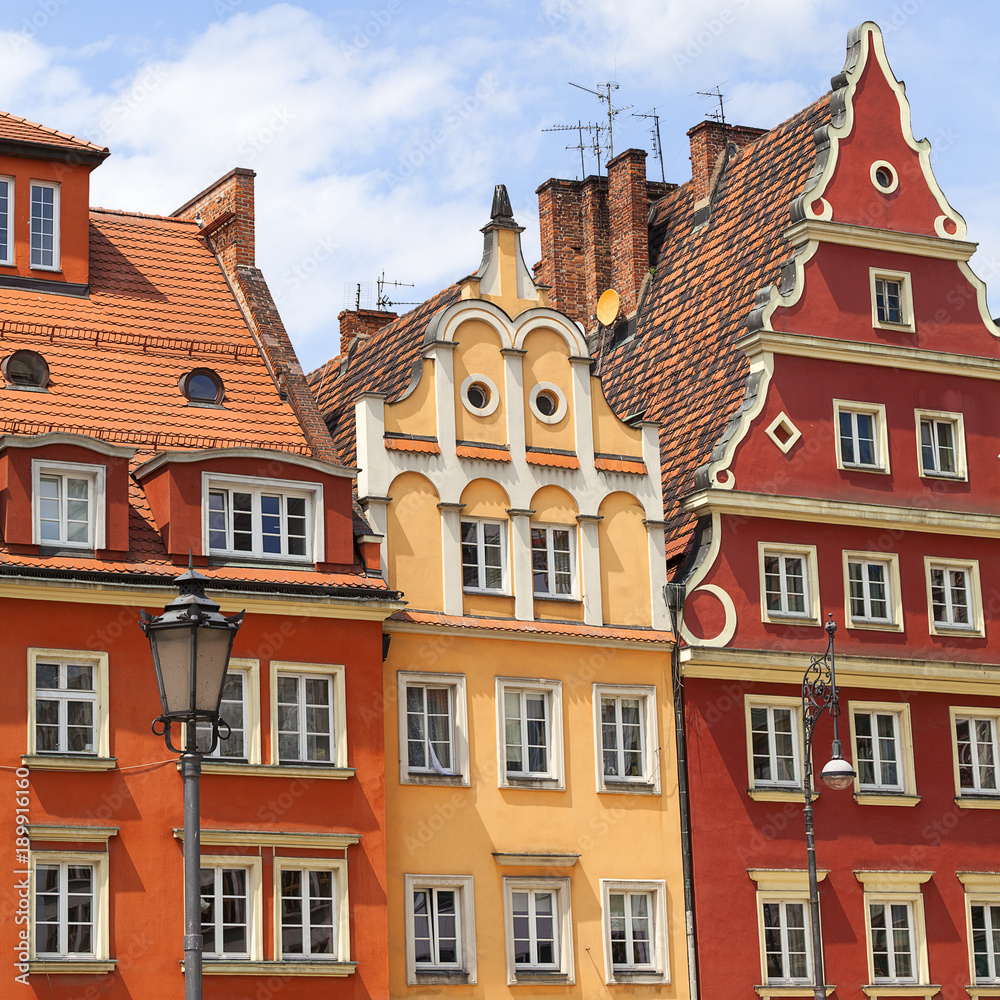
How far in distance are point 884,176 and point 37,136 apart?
16399 millimetres

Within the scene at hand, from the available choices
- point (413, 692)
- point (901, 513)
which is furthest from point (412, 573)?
point (901, 513)

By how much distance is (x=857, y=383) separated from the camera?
39.6 m

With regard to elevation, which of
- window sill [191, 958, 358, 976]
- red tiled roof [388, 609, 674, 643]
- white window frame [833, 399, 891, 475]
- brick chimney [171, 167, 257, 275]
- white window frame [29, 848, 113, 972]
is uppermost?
brick chimney [171, 167, 257, 275]

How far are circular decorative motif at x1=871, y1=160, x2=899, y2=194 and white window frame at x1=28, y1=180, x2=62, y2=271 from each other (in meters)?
15.8

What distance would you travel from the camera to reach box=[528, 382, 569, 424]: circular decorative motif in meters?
37.3

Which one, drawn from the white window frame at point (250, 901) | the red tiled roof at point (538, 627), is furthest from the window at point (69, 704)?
the red tiled roof at point (538, 627)

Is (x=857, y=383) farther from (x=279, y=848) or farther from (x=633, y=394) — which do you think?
(x=279, y=848)

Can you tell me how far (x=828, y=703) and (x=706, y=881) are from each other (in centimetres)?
414

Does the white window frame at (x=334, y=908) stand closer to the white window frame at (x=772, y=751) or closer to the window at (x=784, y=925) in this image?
the window at (x=784, y=925)

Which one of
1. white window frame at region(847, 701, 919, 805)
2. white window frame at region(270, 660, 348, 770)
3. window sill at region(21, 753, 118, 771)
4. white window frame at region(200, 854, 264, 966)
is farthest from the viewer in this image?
white window frame at region(847, 701, 919, 805)

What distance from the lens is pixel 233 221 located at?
40094 mm

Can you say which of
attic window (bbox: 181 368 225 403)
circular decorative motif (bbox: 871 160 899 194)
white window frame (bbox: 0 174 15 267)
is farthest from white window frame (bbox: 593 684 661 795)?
white window frame (bbox: 0 174 15 267)

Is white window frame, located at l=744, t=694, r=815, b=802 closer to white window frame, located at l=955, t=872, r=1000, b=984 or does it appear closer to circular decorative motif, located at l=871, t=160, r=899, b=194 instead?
white window frame, located at l=955, t=872, r=1000, b=984

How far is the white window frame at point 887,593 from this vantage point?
38406 millimetres
